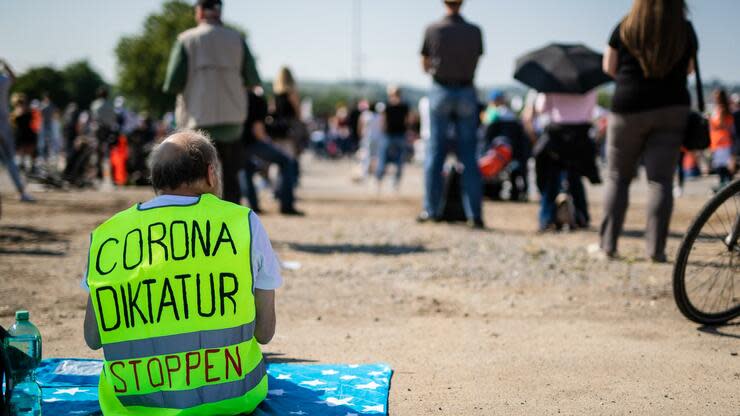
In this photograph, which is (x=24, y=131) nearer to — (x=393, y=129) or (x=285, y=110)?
(x=285, y=110)

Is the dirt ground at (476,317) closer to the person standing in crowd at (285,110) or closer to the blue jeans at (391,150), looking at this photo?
the person standing in crowd at (285,110)

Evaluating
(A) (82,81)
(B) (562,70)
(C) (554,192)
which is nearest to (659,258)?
(C) (554,192)

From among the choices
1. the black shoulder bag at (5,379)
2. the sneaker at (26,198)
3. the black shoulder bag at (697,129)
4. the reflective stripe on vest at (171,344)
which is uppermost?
the black shoulder bag at (697,129)

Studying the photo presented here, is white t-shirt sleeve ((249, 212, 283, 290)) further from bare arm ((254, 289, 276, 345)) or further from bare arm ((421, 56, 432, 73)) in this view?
bare arm ((421, 56, 432, 73))

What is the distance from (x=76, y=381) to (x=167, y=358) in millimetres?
1130

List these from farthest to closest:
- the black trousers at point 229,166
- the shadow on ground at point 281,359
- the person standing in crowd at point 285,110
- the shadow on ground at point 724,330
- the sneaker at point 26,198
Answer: the sneaker at point 26,198, the person standing in crowd at point 285,110, the black trousers at point 229,166, the shadow on ground at point 724,330, the shadow on ground at point 281,359

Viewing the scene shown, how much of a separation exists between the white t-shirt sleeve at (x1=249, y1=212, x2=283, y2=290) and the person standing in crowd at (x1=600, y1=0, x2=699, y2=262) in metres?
4.19

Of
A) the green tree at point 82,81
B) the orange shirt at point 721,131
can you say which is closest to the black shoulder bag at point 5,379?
the orange shirt at point 721,131

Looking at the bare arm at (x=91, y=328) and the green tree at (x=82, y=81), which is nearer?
the bare arm at (x=91, y=328)

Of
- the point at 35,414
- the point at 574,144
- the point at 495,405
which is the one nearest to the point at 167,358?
the point at 35,414

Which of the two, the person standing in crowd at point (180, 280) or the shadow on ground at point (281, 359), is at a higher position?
the person standing in crowd at point (180, 280)

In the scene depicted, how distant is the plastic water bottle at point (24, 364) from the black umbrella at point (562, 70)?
6.43 m

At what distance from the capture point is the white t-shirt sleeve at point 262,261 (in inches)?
109

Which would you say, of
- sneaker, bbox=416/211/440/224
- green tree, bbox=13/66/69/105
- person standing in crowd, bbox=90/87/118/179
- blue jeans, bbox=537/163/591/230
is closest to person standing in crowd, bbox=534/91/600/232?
blue jeans, bbox=537/163/591/230
